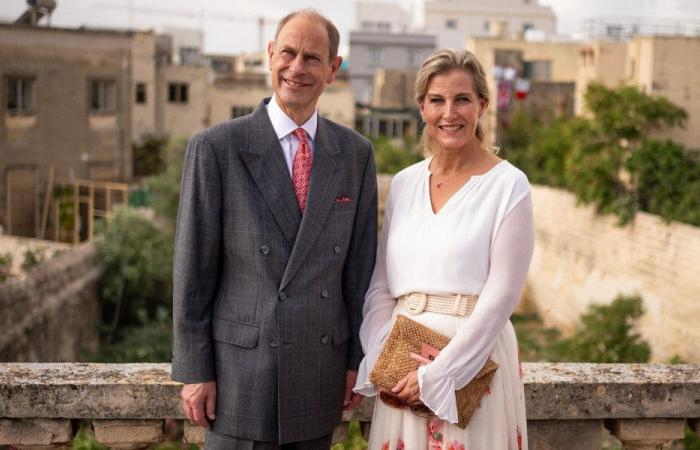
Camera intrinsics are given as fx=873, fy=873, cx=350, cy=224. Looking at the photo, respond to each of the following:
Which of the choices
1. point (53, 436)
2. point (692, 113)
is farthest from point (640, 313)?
point (53, 436)

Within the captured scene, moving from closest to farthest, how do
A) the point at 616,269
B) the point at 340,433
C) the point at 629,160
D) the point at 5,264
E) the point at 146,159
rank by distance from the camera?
the point at 340,433, the point at 5,264, the point at 629,160, the point at 616,269, the point at 146,159

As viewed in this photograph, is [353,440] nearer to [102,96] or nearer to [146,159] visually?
[102,96]

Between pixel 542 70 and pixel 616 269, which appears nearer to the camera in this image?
pixel 616 269

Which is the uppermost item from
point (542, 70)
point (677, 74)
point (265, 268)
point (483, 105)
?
point (542, 70)

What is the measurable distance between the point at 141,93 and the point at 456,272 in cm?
3117

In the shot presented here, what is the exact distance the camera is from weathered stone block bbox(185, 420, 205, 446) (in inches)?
125

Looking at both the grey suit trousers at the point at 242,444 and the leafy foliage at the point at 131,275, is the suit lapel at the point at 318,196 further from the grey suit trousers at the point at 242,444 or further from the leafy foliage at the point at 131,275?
the leafy foliage at the point at 131,275

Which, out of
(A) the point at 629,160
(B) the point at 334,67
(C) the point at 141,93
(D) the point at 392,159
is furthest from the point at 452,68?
(C) the point at 141,93

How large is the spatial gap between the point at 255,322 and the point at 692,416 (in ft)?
5.73

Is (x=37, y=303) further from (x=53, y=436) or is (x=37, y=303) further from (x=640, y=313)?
(x=640, y=313)

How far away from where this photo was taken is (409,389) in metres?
2.79

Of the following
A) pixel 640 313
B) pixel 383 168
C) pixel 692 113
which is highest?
pixel 692 113

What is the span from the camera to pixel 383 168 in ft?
89.2

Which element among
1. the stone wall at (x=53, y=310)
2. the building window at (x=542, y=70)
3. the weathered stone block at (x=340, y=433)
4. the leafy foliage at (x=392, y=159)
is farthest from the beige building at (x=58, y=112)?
the weathered stone block at (x=340, y=433)
